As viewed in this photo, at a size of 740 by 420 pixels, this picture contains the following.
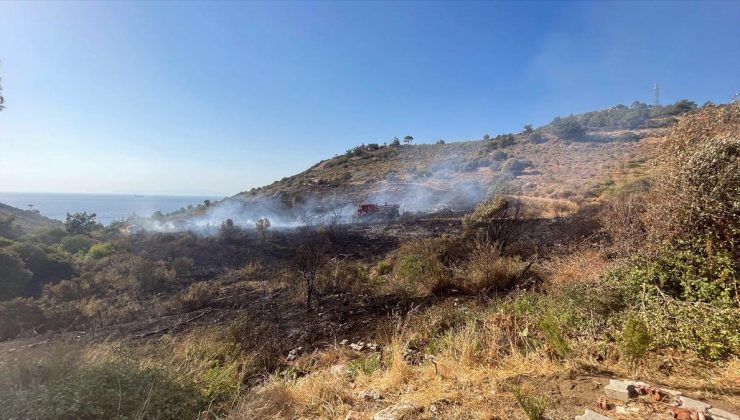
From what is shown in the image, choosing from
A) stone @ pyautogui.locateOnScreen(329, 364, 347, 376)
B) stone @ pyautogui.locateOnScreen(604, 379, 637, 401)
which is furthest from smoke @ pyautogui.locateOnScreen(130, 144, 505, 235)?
stone @ pyautogui.locateOnScreen(604, 379, 637, 401)

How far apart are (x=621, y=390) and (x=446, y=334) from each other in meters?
2.40

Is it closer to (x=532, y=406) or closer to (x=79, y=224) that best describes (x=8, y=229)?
(x=79, y=224)

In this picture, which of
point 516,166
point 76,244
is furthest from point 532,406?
point 516,166

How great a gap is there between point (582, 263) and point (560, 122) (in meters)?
49.4

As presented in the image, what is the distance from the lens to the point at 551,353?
346cm

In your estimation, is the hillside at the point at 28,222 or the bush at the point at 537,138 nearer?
the hillside at the point at 28,222

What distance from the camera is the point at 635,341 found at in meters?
2.95

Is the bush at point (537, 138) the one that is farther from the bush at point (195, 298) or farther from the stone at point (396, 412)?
the stone at point (396, 412)

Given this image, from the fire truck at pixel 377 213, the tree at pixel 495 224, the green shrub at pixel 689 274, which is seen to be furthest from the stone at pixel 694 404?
the fire truck at pixel 377 213

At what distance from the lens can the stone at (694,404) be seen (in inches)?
87.4

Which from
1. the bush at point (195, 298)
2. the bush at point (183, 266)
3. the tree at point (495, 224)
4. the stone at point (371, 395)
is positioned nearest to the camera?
the stone at point (371, 395)

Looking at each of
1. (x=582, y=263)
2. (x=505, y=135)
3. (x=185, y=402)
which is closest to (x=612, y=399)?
(x=185, y=402)

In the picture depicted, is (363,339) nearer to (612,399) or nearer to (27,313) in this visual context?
(612,399)

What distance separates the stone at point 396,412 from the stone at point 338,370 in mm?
1202
